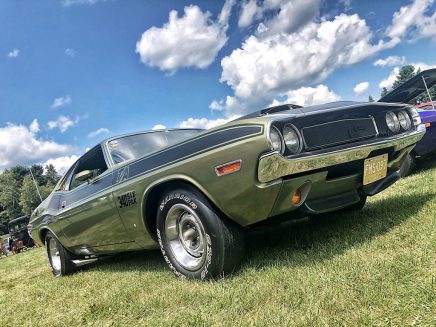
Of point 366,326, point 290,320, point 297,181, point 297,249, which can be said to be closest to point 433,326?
point 366,326

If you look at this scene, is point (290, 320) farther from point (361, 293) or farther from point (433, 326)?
point (433, 326)

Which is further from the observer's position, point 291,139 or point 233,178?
point 291,139

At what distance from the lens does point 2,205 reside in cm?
7400

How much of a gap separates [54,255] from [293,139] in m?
4.15

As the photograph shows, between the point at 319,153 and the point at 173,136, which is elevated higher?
the point at 173,136

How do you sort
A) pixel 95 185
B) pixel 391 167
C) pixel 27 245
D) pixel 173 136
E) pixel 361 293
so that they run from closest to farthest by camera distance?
pixel 361 293 → pixel 391 167 → pixel 95 185 → pixel 173 136 → pixel 27 245

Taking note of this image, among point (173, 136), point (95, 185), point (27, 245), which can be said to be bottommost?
point (27, 245)

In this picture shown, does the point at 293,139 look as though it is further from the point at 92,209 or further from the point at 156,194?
the point at 92,209

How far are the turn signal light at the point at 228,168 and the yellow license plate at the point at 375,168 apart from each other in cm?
103

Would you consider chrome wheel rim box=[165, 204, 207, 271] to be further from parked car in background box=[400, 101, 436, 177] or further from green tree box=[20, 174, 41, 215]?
green tree box=[20, 174, 41, 215]

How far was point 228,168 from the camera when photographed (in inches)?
93.8

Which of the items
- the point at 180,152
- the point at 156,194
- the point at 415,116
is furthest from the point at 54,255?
the point at 415,116

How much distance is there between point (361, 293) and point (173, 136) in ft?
9.44

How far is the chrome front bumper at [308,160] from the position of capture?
2240 mm
